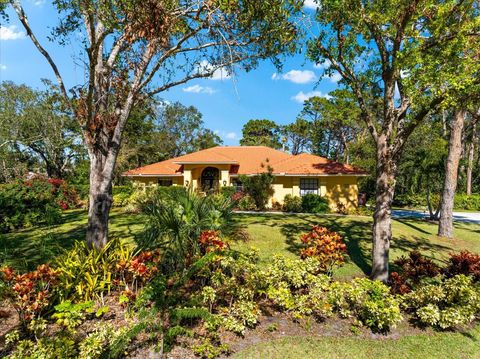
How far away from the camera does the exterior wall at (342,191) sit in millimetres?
20891

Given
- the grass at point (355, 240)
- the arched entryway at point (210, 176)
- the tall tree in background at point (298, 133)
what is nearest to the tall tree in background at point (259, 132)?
the tall tree in background at point (298, 133)

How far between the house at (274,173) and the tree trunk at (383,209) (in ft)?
44.1

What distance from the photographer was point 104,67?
23.6 feet

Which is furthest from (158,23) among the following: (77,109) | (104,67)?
(77,109)

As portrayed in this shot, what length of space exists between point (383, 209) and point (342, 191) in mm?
14392

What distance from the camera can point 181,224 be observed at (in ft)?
22.0

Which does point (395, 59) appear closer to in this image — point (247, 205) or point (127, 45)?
point (127, 45)

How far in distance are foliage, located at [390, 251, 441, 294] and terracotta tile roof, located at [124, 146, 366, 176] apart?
13.7 meters

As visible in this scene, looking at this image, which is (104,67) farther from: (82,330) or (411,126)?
(411,126)

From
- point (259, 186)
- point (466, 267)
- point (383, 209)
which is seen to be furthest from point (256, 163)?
point (466, 267)

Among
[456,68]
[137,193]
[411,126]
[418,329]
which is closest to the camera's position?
[418,329]

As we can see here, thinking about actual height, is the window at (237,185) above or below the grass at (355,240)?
above

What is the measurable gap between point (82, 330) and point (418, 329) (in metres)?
6.21

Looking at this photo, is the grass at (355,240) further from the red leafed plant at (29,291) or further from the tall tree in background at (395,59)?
the red leafed plant at (29,291)
